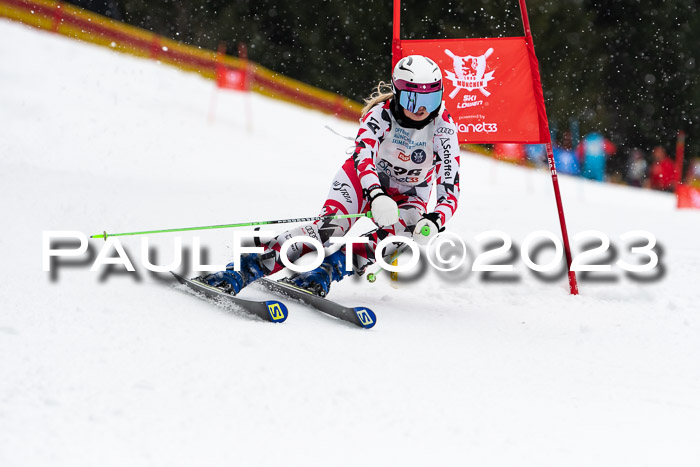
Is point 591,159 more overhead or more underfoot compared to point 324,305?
more overhead

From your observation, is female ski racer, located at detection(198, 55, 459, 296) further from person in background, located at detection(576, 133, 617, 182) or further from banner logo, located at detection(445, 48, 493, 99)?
person in background, located at detection(576, 133, 617, 182)

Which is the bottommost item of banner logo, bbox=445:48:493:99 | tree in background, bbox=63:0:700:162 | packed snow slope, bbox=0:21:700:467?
packed snow slope, bbox=0:21:700:467

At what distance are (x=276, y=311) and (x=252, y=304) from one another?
0.47 ft

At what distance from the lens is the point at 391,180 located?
5.12m

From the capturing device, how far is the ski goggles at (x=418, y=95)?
4.66 metres

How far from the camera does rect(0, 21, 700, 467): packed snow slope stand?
263 centimetres

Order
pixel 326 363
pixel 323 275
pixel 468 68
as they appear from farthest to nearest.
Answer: pixel 468 68 < pixel 323 275 < pixel 326 363

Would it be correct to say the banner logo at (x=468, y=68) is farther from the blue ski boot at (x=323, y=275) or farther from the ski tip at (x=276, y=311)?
the ski tip at (x=276, y=311)

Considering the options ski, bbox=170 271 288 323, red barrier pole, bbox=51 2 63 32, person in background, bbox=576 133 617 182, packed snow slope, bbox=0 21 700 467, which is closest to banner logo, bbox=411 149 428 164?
packed snow slope, bbox=0 21 700 467

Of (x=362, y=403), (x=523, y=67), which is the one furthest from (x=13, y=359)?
(x=523, y=67)

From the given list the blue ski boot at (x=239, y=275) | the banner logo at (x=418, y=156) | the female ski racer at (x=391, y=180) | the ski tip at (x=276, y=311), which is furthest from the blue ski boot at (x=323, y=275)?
the banner logo at (x=418, y=156)

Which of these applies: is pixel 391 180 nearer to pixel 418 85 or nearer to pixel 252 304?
pixel 418 85

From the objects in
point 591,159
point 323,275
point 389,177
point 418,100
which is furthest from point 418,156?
point 591,159

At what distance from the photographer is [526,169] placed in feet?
70.0
